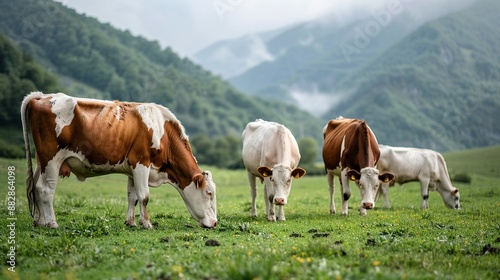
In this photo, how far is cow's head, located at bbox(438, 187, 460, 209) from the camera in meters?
20.0

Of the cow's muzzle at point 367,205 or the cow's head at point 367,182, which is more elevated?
the cow's head at point 367,182

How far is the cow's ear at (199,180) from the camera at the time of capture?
12430 millimetres

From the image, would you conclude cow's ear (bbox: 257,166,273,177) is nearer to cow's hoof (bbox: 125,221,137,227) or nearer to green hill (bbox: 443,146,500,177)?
cow's hoof (bbox: 125,221,137,227)

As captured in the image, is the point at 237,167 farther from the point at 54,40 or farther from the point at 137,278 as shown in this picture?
the point at 54,40

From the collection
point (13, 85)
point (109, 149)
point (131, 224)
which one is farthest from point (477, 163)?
point (13, 85)

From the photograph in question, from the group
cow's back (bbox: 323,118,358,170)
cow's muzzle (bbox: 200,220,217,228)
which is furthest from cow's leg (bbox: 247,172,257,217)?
cow's muzzle (bbox: 200,220,217,228)

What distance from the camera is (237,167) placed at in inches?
3059

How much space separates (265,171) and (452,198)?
1073 cm

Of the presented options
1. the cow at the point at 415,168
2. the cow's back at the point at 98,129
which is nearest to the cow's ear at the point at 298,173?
the cow's back at the point at 98,129

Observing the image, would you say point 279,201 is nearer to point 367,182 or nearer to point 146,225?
point 367,182

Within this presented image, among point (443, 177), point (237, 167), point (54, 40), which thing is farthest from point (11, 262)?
point (54, 40)

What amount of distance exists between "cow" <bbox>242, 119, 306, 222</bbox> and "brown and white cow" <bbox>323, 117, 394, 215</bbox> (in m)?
1.92

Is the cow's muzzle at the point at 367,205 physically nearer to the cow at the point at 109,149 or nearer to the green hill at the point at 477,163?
the cow at the point at 109,149

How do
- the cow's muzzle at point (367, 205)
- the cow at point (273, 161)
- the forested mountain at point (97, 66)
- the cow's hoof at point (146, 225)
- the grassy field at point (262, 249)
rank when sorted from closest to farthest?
the grassy field at point (262, 249) → the cow's hoof at point (146, 225) → the cow at point (273, 161) → the cow's muzzle at point (367, 205) → the forested mountain at point (97, 66)
